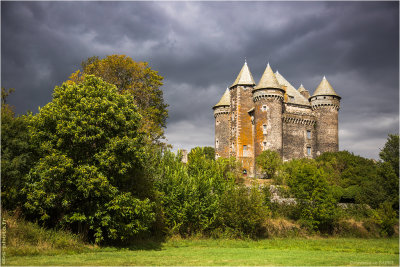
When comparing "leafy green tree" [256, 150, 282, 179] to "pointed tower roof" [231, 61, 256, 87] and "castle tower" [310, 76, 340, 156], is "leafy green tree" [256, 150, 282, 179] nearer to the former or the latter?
"castle tower" [310, 76, 340, 156]

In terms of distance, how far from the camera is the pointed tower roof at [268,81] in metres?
49.9

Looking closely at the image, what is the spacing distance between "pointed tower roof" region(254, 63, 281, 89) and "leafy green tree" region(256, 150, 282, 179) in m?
10.0

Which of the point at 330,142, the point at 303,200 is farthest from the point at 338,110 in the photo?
the point at 303,200

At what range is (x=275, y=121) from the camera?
49.0 meters

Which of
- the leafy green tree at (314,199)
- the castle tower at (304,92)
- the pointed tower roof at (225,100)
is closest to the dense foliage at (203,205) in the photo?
the leafy green tree at (314,199)

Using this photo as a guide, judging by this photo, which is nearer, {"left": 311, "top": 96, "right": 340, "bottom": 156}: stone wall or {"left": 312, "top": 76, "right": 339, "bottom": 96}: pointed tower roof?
{"left": 311, "top": 96, "right": 340, "bottom": 156}: stone wall

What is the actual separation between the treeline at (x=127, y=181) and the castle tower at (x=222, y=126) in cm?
1835

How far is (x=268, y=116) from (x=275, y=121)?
4.04ft

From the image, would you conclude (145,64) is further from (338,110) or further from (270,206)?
(338,110)

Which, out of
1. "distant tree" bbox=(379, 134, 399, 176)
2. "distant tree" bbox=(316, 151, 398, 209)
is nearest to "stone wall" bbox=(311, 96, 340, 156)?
"distant tree" bbox=(316, 151, 398, 209)

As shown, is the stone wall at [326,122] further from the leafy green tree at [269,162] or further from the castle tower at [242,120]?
the castle tower at [242,120]

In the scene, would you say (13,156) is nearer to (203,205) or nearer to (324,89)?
(203,205)

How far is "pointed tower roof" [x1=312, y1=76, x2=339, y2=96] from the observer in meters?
54.0

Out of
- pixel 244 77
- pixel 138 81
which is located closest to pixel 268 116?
pixel 244 77
